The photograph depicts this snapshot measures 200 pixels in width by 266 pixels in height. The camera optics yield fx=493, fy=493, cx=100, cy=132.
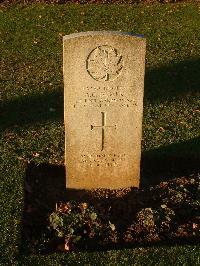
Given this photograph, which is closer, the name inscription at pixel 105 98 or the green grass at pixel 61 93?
the green grass at pixel 61 93

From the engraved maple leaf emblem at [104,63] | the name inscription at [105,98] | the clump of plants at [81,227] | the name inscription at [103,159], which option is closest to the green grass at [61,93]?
the clump of plants at [81,227]

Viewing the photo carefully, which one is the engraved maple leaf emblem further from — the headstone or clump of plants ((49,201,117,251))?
clump of plants ((49,201,117,251))

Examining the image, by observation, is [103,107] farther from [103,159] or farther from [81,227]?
[81,227]

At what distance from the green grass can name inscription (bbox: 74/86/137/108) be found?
58.2 inches

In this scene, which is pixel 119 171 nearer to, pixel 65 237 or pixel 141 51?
pixel 65 237

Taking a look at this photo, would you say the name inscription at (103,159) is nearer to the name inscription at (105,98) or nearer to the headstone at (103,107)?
the headstone at (103,107)

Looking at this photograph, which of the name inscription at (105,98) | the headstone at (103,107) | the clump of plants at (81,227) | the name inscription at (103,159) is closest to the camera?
the headstone at (103,107)

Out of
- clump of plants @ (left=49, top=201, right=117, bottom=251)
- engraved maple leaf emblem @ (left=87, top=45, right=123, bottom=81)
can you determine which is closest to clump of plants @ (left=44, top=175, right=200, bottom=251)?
clump of plants @ (left=49, top=201, right=117, bottom=251)

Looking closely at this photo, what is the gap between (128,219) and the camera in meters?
5.74

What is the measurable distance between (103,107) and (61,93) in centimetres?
352

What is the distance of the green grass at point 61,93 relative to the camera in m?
5.27

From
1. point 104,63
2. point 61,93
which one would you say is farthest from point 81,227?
point 61,93

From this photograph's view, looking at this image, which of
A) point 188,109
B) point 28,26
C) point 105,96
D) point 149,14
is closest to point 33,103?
point 188,109

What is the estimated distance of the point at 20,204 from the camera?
233 inches
